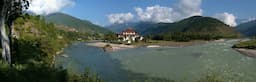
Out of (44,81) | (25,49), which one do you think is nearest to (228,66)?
(25,49)

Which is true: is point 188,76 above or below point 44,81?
below

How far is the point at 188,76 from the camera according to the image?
61.5 m

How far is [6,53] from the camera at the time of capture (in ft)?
88.3

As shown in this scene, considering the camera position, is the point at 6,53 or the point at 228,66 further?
the point at 228,66

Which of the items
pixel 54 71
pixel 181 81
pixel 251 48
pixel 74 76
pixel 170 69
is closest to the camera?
pixel 54 71

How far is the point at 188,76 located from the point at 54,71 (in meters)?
37.7

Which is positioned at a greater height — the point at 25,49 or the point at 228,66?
the point at 25,49

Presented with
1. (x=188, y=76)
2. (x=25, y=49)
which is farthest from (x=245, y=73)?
(x=25, y=49)

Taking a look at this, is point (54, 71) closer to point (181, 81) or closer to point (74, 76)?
point (74, 76)

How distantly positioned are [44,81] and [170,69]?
5149 cm

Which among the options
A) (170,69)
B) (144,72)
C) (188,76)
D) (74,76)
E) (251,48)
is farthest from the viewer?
(251,48)

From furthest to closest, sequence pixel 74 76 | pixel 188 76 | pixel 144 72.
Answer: pixel 144 72, pixel 188 76, pixel 74 76

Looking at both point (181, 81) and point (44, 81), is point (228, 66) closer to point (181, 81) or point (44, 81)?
point (181, 81)

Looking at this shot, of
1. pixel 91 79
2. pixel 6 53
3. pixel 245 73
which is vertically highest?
pixel 6 53
